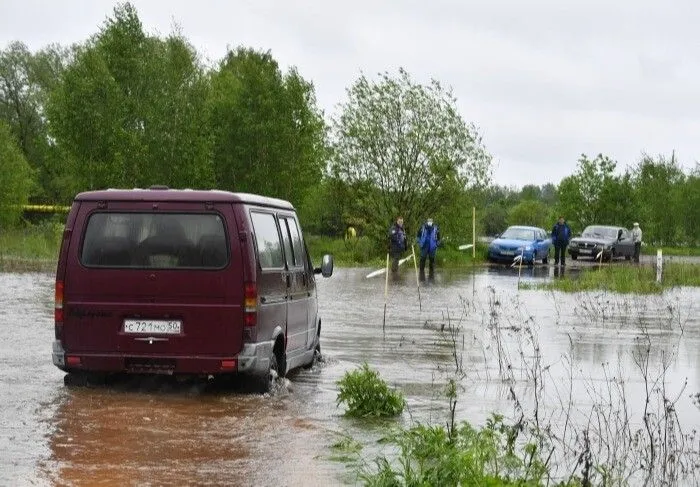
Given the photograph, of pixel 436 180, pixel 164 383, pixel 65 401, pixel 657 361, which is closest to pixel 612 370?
pixel 657 361

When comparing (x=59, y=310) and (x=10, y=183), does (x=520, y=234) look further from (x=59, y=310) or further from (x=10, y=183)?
(x=59, y=310)

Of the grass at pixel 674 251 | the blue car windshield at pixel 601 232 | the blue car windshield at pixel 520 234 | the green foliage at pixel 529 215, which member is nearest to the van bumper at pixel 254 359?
the blue car windshield at pixel 520 234

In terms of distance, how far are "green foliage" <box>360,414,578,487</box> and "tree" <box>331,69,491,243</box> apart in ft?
148

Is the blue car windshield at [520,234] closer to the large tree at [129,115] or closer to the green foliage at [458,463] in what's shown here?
the large tree at [129,115]

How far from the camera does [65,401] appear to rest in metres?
13.7

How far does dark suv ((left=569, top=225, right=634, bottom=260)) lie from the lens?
208ft

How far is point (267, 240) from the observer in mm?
14805

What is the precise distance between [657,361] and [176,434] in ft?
30.5

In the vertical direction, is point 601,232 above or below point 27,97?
below

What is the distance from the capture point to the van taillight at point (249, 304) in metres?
13.9

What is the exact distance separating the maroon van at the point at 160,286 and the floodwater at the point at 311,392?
406 mm

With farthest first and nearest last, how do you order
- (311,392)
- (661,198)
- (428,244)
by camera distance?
(661,198) → (428,244) → (311,392)

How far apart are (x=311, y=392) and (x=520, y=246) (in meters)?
41.1

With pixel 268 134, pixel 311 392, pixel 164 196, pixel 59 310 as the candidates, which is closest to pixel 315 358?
pixel 311 392
